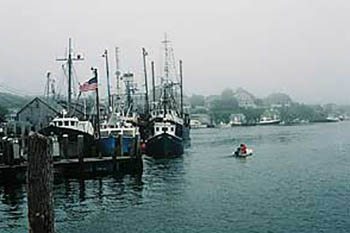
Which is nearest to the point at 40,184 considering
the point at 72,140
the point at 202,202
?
the point at 202,202

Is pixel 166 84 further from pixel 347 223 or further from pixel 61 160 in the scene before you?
pixel 347 223

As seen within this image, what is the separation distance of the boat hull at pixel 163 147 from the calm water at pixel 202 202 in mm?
17347

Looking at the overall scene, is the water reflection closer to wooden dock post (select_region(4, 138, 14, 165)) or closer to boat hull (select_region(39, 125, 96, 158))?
wooden dock post (select_region(4, 138, 14, 165))

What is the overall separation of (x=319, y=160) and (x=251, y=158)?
31.7ft

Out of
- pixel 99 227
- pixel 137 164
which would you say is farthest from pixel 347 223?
pixel 137 164

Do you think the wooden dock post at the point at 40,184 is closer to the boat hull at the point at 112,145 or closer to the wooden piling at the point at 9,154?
the wooden piling at the point at 9,154

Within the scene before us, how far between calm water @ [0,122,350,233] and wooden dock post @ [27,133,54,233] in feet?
66.6

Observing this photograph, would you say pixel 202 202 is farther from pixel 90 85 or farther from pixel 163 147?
pixel 163 147

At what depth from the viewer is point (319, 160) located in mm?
72188

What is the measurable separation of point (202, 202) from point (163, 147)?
41.0m

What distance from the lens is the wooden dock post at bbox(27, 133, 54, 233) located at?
33.9 ft

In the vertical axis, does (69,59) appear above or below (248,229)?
above

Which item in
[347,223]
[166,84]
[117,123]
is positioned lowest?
[347,223]

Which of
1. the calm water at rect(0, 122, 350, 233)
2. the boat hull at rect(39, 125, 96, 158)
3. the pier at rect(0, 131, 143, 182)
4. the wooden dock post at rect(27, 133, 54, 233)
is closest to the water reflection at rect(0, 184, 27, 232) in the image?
the calm water at rect(0, 122, 350, 233)
